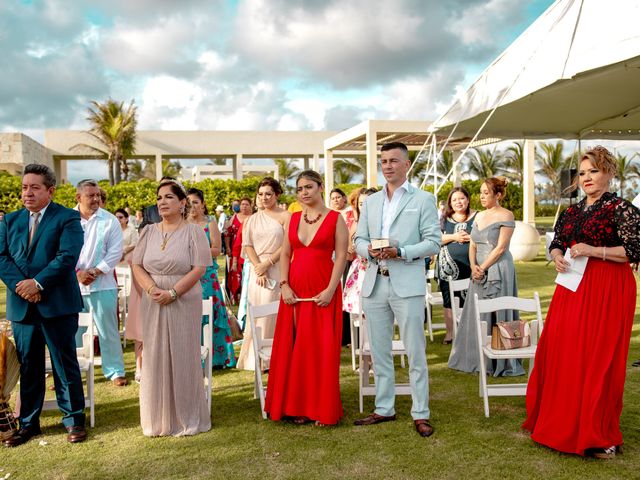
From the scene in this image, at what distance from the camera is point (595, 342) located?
3994 mm

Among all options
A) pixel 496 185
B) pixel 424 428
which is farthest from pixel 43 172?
pixel 496 185

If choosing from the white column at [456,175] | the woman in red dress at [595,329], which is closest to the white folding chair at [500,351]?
the woman in red dress at [595,329]

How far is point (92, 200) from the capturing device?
622 cm

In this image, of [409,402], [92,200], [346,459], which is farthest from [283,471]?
[92,200]

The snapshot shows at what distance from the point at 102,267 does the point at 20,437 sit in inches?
75.0

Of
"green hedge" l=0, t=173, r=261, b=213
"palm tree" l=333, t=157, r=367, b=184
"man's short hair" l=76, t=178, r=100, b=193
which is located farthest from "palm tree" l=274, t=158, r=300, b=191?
"man's short hair" l=76, t=178, r=100, b=193

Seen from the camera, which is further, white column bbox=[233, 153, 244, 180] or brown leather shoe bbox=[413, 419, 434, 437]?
white column bbox=[233, 153, 244, 180]

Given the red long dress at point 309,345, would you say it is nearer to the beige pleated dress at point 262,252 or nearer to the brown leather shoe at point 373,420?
the brown leather shoe at point 373,420

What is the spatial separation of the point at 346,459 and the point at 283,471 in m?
0.45

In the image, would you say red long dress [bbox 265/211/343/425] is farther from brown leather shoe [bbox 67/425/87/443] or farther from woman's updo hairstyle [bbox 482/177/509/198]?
woman's updo hairstyle [bbox 482/177/509/198]

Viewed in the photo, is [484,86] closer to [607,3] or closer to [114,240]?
[607,3]

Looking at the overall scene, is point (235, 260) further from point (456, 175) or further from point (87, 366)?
point (456, 175)

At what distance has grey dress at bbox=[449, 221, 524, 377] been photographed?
617 centimetres

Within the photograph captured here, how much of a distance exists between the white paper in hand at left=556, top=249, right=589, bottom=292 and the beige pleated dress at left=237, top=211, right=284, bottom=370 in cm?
309
